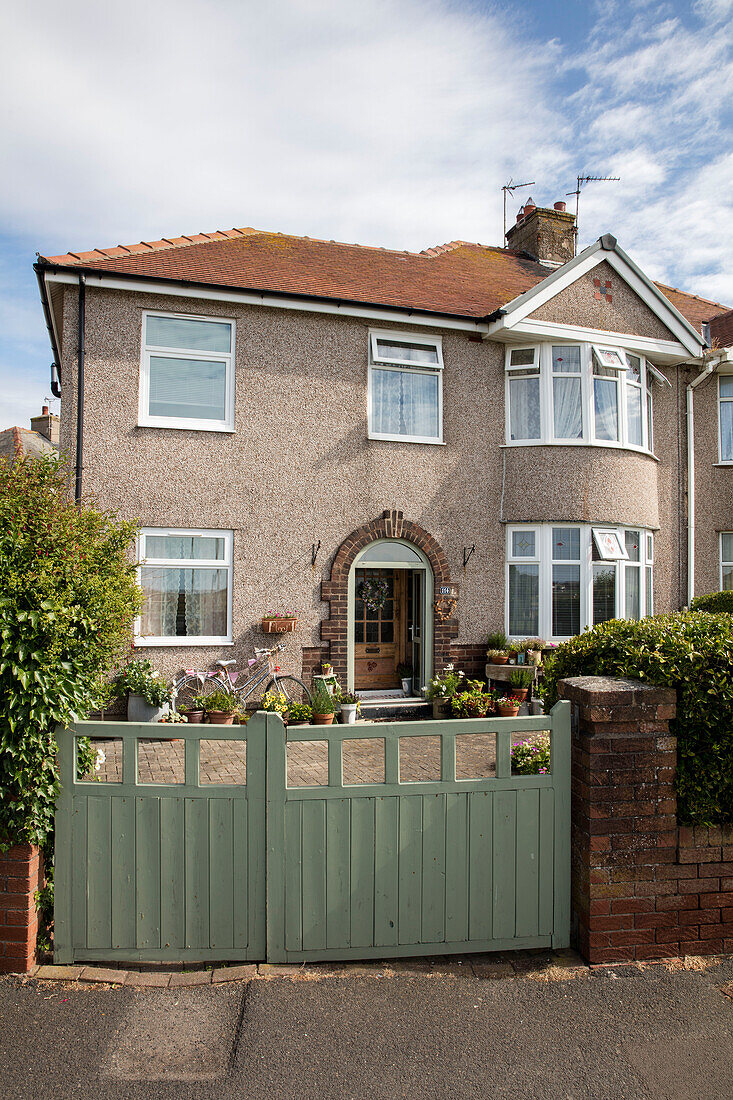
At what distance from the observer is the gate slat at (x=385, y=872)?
3.54m

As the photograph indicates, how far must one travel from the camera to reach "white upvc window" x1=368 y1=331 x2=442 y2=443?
1034 centimetres

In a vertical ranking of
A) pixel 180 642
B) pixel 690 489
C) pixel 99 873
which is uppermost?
pixel 690 489

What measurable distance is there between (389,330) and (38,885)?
871 centimetres

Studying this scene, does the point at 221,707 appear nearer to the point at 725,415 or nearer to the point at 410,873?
the point at 410,873

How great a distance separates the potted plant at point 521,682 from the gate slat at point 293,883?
6.82 metres

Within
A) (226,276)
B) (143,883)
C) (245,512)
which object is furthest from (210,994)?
(226,276)

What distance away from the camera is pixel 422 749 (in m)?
7.80

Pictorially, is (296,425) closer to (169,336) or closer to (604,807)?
(169,336)

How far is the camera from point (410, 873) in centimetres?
357

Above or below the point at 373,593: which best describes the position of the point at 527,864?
below

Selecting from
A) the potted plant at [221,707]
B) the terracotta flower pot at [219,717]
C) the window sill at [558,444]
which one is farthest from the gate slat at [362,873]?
the window sill at [558,444]

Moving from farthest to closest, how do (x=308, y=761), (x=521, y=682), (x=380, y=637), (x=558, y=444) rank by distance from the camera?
(x=380, y=637) → (x=558, y=444) → (x=521, y=682) → (x=308, y=761)

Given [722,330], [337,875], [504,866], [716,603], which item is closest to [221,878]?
[337,875]

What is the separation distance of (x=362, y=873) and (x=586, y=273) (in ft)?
33.8
